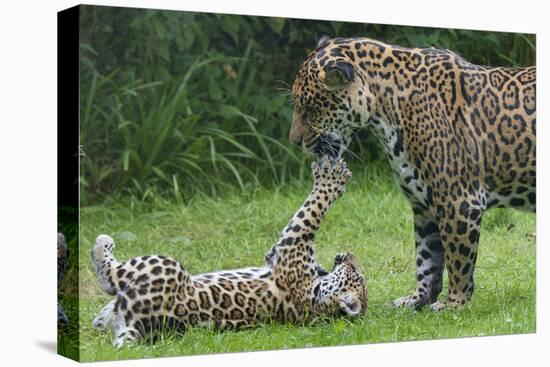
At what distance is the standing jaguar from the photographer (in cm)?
788

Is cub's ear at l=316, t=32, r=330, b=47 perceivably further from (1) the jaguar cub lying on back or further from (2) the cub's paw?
(2) the cub's paw

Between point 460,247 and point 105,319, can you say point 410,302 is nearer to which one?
point 460,247

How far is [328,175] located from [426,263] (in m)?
0.94

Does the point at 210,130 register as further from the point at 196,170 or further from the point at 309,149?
the point at 309,149

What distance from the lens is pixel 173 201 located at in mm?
8250

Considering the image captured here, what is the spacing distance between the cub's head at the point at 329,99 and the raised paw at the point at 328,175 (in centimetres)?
7

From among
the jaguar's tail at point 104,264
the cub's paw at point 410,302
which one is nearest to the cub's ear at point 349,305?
the cub's paw at point 410,302

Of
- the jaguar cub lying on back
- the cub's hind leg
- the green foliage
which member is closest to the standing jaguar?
the green foliage

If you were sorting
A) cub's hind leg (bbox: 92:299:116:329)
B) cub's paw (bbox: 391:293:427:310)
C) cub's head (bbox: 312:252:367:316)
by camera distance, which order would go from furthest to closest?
cub's paw (bbox: 391:293:427:310) < cub's head (bbox: 312:252:367:316) < cub's hind leg (bbox: 92:299:116:329)

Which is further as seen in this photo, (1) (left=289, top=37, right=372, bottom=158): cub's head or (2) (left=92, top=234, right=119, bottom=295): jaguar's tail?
(1) (left=289, top=37, right=372, bottom=158): cub's head

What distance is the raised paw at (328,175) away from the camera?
26.4 feet

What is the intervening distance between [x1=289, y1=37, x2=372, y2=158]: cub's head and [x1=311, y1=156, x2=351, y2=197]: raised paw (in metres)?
0.07

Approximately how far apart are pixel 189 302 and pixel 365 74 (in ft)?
6.40

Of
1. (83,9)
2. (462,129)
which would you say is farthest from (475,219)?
(83,9)
